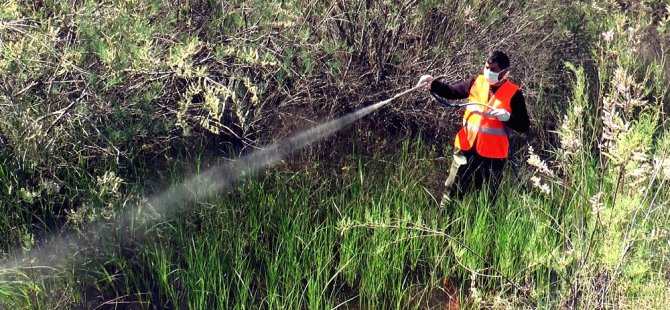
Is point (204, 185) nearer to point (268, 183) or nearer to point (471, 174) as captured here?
point (268, 183)

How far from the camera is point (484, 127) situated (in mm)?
4734

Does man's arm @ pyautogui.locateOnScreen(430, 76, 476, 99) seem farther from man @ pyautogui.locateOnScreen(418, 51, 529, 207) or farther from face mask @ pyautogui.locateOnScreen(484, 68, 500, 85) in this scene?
face mask @ pyautogui.locateOnScreen(484, 68, 500, 85)

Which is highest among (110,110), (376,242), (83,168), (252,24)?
(252,24)

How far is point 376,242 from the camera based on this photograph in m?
4.34

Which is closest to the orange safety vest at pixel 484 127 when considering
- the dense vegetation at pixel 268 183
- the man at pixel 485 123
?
the man at pixel 485 123

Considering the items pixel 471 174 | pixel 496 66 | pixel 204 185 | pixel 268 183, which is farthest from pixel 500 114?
pixel 204 185

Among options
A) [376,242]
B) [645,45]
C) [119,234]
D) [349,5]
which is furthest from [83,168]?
[645,45]

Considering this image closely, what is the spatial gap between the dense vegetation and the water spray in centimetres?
2

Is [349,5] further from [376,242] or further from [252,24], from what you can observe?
[376,242]

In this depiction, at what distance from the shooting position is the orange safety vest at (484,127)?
4648mm

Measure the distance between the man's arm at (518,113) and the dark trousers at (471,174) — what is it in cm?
32

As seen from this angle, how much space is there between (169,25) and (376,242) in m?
1.76

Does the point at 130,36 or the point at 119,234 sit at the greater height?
the point at 130,36

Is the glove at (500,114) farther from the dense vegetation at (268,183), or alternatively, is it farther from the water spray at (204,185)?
the water spray at (204,185)
